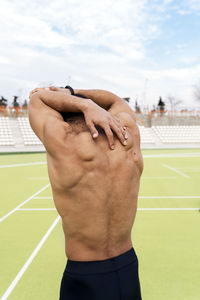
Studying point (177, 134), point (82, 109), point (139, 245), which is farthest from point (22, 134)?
point (82, 109)

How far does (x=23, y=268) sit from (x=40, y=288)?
651mm

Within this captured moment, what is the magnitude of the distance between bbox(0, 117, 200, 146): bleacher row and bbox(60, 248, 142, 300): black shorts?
95.6 feet

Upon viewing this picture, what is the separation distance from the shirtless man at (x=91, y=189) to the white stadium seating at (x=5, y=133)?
2902 centimetres

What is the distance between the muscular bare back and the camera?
5.59 ft

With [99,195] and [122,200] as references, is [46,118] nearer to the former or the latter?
[99,195]

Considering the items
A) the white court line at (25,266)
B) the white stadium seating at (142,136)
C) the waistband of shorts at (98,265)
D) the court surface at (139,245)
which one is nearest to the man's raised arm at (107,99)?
the waistband of shorts at (98,265)

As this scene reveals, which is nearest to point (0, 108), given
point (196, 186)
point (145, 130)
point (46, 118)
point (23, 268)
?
point (145, 130)

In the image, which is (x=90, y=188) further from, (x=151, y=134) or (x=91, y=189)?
(x=151, y=134)

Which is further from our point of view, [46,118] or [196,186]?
[196,186]

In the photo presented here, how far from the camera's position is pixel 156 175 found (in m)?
12.9

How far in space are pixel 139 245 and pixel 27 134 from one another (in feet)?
93.8

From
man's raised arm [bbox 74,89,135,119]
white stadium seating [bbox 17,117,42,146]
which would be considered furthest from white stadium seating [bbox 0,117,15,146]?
man's raised arm [bbox 74,89,135,119]

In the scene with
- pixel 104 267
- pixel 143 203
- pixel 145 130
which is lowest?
pixel 145 130

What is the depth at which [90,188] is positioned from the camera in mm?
1726
